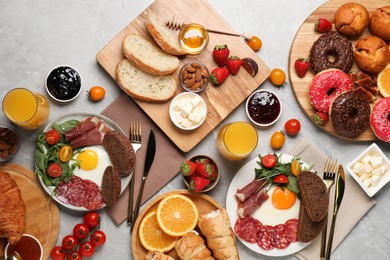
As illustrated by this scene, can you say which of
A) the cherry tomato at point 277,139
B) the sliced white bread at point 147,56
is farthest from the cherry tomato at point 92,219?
the cherry tomato at point 277,139

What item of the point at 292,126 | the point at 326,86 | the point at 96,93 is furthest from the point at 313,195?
the point at 96,93

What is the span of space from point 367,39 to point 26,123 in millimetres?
2336

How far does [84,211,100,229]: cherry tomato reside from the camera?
3730mm

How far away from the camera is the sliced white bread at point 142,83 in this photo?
373 centimetres

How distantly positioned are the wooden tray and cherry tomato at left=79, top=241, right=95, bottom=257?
273mm

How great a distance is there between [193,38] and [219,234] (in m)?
1.32

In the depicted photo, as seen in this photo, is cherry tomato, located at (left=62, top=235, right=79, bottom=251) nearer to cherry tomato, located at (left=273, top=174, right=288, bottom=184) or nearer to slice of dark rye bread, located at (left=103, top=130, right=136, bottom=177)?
slice of dark rye bread, located at (left=103, top=130, right=136, bottom=177)

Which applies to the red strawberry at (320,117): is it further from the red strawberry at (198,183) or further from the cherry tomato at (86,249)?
the cherry tomato at (86,249)

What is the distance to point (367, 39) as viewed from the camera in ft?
12.6

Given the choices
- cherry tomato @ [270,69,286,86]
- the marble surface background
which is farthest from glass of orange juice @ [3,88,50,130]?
cherry tomato @ [270,69,286,86]

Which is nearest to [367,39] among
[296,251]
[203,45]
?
[203,45]

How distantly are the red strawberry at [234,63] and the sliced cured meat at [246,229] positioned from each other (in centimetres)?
101

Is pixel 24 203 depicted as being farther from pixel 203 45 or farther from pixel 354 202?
pixel 354 202

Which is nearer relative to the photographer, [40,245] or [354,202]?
[40,245]
